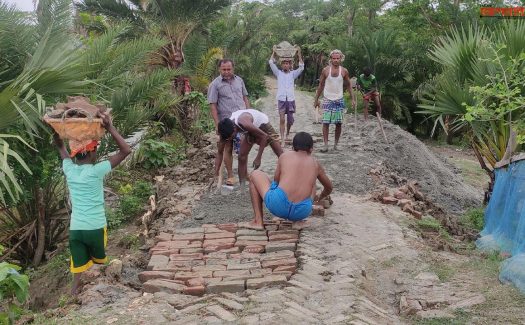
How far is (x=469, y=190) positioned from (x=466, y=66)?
12.8ft

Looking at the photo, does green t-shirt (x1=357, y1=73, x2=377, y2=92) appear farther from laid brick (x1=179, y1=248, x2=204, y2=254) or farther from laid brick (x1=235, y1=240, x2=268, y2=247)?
laid brick (x1=179, y1=248, x2=204, y2=254)

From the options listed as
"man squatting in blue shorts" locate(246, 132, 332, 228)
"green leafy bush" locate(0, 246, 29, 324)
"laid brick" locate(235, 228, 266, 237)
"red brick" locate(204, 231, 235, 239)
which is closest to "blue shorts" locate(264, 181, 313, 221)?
"man squatting in blue shorts" locate(246, 132, 332, 228)

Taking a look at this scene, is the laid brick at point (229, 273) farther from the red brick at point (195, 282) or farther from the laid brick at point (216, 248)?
the laid brick at point (216, 248)

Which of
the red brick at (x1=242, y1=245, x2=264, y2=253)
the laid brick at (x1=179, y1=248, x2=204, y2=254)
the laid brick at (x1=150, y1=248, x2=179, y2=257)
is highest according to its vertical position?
the red brick at (x1=242, y1=245, x2=264, y2=253)

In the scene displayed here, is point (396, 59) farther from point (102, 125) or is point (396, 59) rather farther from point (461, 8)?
point (102, 125)

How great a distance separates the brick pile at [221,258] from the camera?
4.11 meters

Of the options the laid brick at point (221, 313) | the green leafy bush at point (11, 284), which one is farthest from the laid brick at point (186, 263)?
the green leafy bush at point (11, 284)

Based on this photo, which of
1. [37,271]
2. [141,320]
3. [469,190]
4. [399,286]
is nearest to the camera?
[141,320]

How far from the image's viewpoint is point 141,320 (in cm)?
358

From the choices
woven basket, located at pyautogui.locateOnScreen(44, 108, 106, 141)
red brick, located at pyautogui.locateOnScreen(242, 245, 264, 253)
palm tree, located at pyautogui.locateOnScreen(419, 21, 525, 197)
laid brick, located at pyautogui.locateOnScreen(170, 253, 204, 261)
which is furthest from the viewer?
palm tree, located at pyautogui.locateOnScreen(419, 21, 525, 197)

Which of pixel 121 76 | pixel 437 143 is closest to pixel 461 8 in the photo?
pixel 437 143

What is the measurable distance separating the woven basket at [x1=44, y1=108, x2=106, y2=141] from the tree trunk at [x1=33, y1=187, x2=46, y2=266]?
7.20 ft

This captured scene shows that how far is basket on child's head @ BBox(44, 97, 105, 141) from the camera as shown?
165 inches

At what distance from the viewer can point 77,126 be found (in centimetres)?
419
